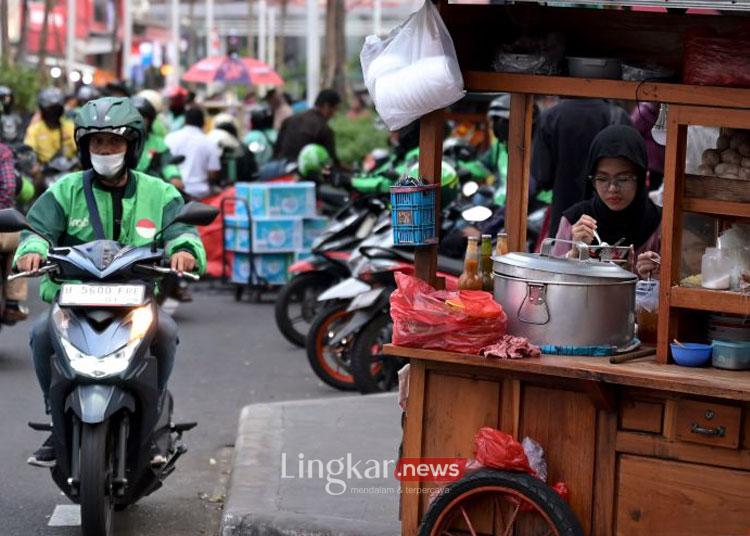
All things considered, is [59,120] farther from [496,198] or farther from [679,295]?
[679,295]

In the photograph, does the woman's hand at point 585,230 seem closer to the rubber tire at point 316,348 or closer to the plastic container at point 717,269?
the plastic container at point 717,269

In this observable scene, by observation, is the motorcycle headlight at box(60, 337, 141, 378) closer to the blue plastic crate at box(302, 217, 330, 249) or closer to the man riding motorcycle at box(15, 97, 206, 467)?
the man riding motorcycle at box(15, 97, 206, 467)

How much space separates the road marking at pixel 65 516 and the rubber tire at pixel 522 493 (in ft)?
6.30

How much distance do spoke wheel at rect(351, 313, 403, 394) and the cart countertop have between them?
3693 millimetres

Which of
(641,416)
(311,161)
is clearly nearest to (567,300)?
(641,416)

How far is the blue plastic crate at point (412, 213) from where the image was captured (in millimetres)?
5098

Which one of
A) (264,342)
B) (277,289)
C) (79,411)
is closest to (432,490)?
(79,411)

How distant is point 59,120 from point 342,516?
11678 mm

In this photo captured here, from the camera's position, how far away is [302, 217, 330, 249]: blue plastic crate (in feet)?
42.8

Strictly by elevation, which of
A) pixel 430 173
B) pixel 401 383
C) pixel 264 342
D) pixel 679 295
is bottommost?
pixel 264 342

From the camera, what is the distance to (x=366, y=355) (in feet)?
28.7

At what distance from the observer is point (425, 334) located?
490 centimetres

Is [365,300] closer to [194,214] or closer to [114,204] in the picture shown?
[114,204]

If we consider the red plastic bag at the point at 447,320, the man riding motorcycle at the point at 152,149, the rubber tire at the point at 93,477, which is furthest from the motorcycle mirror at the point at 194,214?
the man riding motorcycle at the point at 152,149
